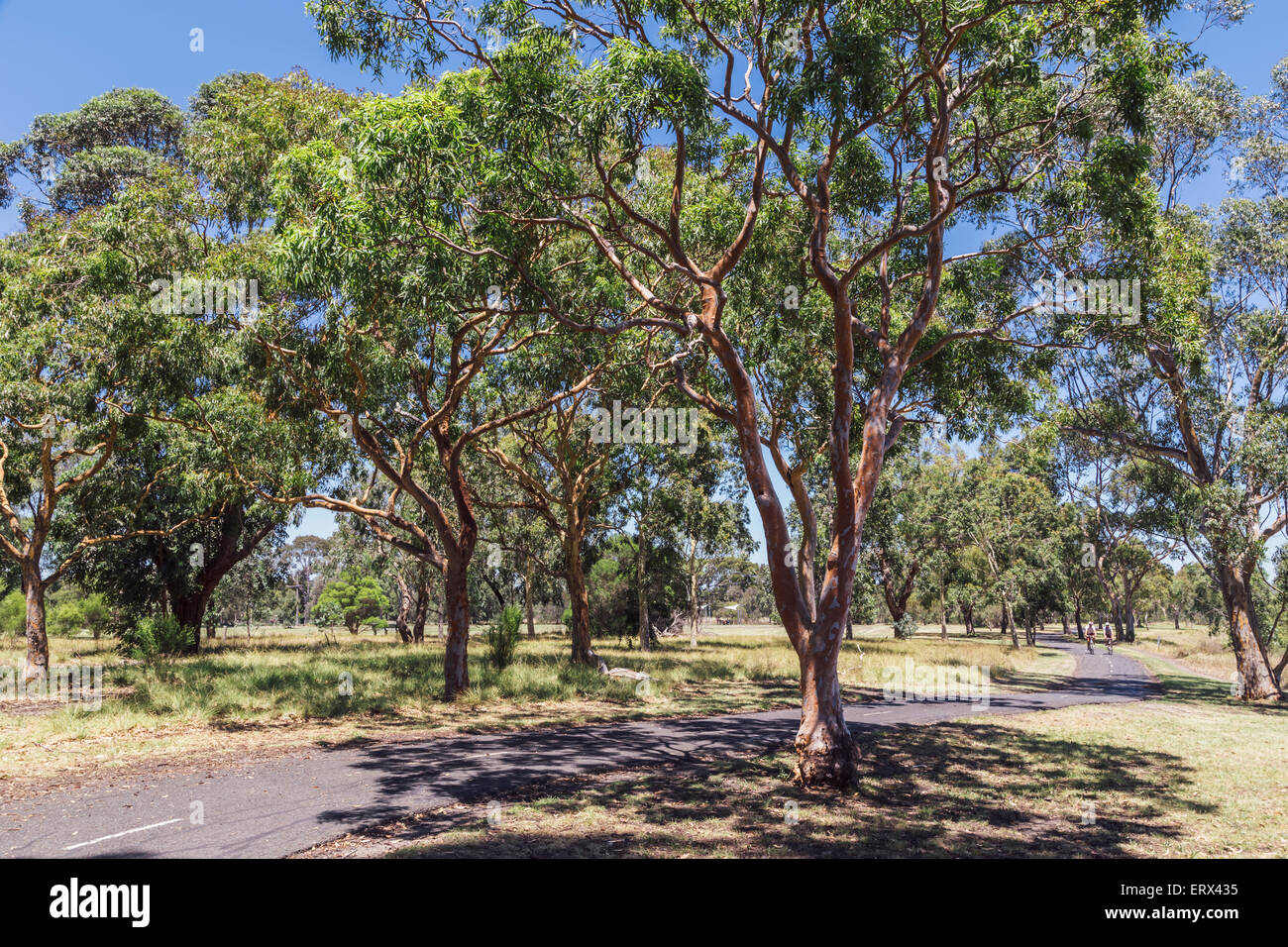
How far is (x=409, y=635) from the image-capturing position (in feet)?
128

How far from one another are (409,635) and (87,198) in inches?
987

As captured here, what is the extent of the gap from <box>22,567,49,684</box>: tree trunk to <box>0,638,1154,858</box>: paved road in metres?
12.6

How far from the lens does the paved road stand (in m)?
5.91

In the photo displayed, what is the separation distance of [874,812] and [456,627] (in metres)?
10.6

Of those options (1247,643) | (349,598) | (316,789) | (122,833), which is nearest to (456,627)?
(316,789)

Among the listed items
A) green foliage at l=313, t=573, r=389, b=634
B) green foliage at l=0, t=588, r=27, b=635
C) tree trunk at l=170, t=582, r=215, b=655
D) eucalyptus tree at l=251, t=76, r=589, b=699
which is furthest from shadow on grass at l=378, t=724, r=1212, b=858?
green foliage at l=0, t=588, r=27, b=635

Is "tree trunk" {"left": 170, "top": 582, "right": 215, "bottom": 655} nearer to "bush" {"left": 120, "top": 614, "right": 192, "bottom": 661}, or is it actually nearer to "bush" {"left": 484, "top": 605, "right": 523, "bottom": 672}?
"bush" {"left": 120, "top": 614, "right": 192, "bottom": 661}

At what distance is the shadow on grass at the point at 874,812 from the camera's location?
5891 millimetres

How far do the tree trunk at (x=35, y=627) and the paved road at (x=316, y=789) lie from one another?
1259 centimetres

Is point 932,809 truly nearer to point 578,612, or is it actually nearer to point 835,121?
point 835,121
